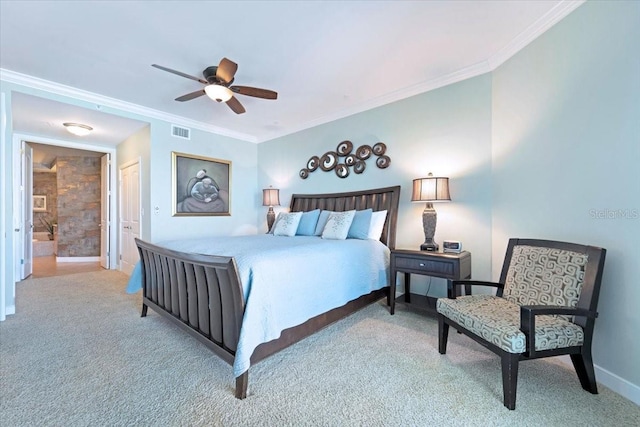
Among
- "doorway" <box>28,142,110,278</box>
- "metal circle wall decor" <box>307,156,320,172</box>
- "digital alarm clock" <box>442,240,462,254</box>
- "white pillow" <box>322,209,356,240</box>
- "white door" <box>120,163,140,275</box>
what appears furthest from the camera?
"doorway" <box>28,142,110,278</box>

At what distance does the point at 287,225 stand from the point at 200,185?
79.5 inches

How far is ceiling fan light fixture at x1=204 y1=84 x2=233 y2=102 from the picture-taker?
2801 mm

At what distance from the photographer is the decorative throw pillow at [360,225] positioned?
333cm

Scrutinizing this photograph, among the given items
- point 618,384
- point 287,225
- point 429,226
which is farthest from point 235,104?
point 618,384

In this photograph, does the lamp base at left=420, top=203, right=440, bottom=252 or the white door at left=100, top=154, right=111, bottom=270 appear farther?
the white door at left=100, top=154, right=111, bottom=270

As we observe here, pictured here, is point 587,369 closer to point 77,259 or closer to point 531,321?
point 531,321

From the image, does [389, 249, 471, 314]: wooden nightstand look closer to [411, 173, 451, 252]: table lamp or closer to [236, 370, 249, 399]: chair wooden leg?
[411, 173, 451, 252]: table lamp

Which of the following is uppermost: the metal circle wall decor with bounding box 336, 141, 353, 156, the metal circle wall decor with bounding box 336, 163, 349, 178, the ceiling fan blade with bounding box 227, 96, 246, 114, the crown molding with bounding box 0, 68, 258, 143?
the crown molding with bounding box 0, 68, 258, 143

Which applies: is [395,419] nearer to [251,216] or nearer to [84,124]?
[251,216]

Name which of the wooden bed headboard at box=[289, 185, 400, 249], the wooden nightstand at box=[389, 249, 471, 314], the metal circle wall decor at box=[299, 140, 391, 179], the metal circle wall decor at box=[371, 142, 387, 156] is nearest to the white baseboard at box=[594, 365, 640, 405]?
the wooden nightstand at box=[389, 249, 471, 314]

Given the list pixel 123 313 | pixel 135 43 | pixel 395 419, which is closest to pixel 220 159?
pixel 135 43

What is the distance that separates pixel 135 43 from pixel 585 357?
435 cm

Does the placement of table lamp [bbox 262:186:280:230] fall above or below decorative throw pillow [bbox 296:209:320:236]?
above

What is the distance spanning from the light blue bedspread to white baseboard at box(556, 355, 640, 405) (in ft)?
5.86
